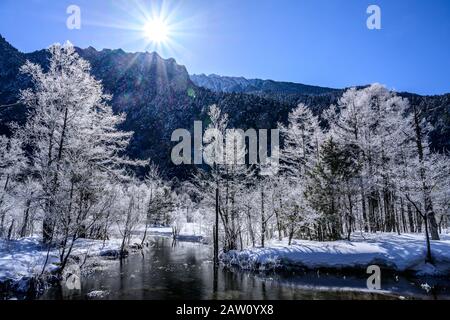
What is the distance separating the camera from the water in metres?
14.4

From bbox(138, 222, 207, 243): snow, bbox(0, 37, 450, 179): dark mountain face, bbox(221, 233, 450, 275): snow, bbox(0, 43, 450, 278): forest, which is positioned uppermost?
bbox(0, 37, 450, 179): dark mountain face

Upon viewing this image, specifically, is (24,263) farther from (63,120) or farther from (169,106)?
(169,106)

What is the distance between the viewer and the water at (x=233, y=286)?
14445 mm

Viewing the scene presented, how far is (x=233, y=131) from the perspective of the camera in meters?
27.3

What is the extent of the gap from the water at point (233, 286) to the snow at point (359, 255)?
0.94 m

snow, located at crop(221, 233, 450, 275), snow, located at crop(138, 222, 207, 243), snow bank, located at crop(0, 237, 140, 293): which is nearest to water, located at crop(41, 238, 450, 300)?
snow, located at crop(221, 233, 450, 275)

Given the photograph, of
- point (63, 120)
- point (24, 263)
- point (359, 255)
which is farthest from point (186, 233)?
point (24, 263)

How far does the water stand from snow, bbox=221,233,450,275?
3.07 ft

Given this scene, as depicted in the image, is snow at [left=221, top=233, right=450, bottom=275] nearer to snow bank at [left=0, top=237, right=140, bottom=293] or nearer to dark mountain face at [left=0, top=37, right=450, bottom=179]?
snow bank at [left=0, top=237, right=140, bottom=293]

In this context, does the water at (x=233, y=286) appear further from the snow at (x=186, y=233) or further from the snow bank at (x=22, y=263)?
the snow at (x=186, y=233)

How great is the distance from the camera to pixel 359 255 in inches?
774
